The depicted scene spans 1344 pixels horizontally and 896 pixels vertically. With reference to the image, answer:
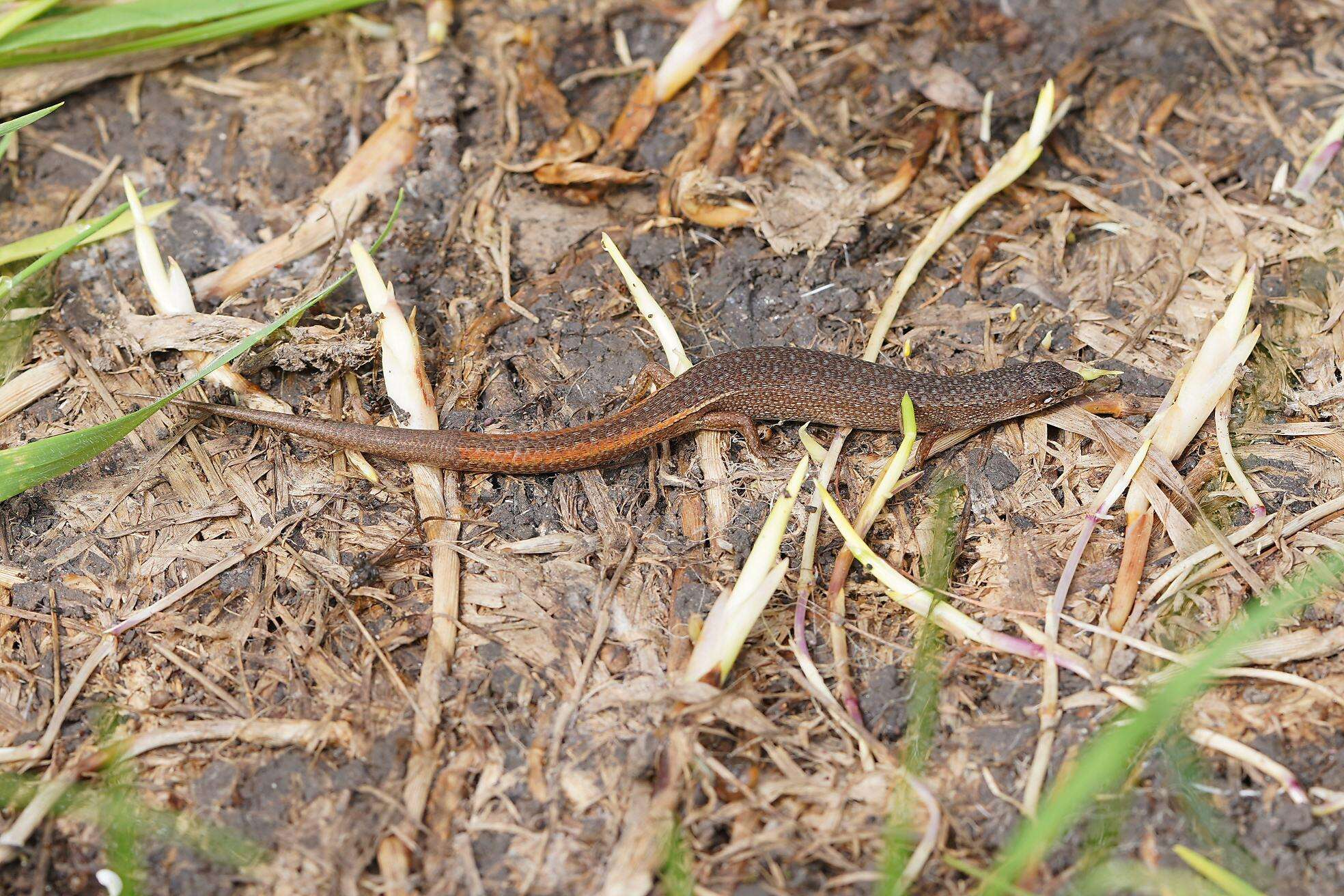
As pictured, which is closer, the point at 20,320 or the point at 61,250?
the point at 61,250

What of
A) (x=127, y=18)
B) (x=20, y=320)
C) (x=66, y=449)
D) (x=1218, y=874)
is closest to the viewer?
(x=1218, y=874)

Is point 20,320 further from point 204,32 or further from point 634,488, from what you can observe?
point 634,488

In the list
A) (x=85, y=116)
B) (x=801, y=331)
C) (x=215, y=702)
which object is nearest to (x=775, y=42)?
(x=801, y=331)

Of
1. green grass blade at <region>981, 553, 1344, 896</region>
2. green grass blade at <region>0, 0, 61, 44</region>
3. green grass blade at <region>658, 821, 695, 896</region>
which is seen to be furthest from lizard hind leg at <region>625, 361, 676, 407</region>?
green grass blade at <region>0, 0, 61, 44</region>

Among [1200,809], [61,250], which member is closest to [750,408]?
Result: [1200,809]

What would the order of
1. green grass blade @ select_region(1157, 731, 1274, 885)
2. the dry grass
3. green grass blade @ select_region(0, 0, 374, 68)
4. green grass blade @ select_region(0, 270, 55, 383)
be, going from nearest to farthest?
green grass blade @ select_region(1157, 731, 1274, 885) < the dry grass < green grass blade @ select_region(0, 270, 55, 383) < green grass blade @ select_region(0, 0, 374, 68)

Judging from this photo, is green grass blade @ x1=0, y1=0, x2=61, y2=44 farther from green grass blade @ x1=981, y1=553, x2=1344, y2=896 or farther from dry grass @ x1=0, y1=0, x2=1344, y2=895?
green grass blade @ x1=981, y1=553, x2=1344, y2=896
